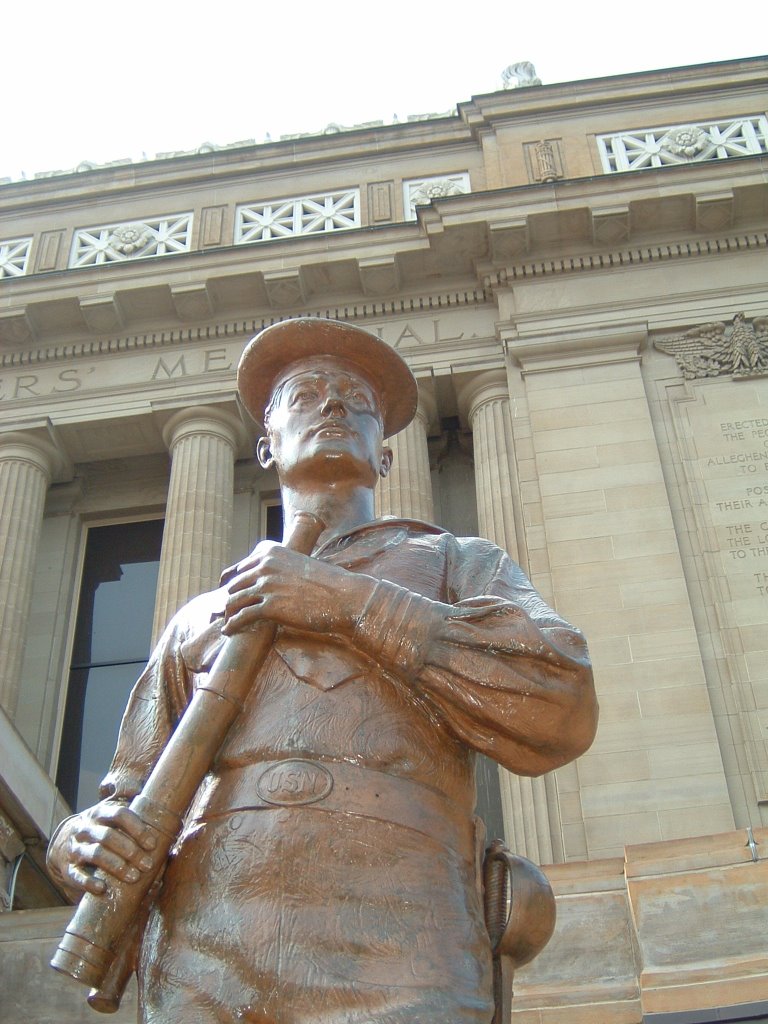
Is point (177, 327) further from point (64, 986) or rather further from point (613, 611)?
point (64, 986)

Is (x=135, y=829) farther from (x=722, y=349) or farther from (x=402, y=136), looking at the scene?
(x=402, y=136)

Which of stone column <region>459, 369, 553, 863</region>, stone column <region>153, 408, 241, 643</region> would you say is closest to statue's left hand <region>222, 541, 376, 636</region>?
stone column <region>459, 369, 553, 863</region>

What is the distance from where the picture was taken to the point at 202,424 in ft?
62.5

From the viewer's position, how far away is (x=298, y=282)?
63.2ft

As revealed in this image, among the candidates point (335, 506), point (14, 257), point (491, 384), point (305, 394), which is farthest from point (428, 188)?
point (335, 506)

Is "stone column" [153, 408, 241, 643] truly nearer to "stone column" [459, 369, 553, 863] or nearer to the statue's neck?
"stone column" [459, 369, 553, 863]

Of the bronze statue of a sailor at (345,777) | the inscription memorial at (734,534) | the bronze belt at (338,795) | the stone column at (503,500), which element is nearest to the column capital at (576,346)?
the stone column at (503,500)

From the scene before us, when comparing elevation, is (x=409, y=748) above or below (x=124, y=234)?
below

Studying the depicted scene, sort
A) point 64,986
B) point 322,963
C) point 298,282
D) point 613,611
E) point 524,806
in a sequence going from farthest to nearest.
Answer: point 298,282 → point 613,611 → point 524,806 → point 64,986 → point 322,963

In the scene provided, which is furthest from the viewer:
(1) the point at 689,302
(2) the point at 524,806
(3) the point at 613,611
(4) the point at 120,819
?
(1) the point at 689,302

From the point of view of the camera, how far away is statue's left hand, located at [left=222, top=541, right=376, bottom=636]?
3186 mm

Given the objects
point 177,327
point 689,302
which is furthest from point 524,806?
point 177,327

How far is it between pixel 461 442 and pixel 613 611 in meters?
5.81

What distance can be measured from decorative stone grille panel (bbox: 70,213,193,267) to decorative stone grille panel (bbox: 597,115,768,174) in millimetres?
7282
